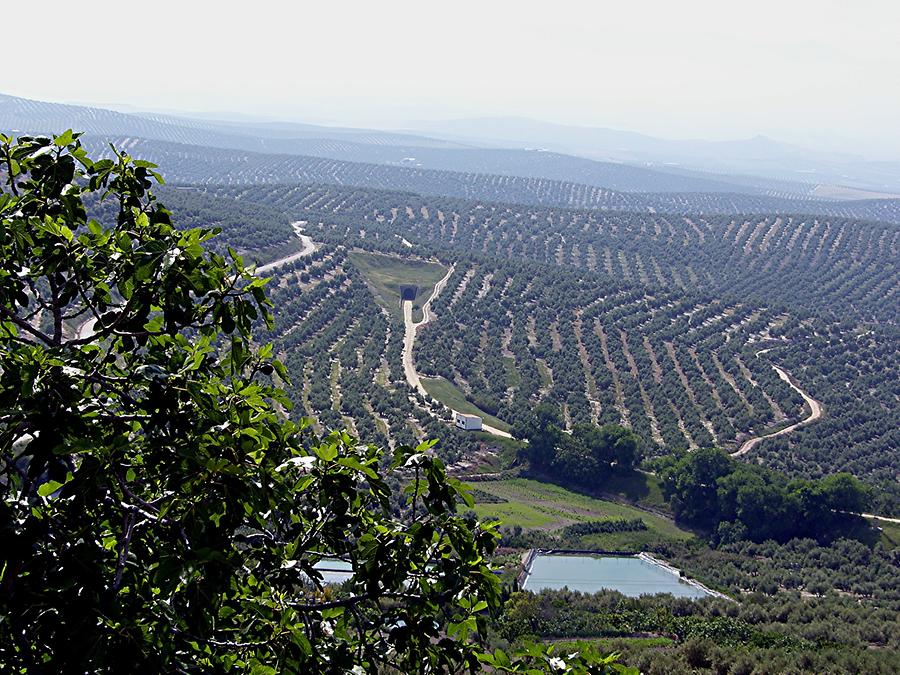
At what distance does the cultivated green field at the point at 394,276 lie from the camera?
314 ft

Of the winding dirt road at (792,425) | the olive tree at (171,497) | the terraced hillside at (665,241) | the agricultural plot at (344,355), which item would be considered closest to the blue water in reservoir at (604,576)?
the agricultural plot at (344,355)

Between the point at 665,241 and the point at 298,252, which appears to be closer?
the point at 298,252

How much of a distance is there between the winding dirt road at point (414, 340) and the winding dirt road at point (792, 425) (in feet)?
64.1

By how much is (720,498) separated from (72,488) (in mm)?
59702

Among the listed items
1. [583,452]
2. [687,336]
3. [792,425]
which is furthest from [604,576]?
[687,336]

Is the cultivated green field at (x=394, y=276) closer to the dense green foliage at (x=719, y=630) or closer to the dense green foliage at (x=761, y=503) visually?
the dense green foliage at (x=761, y=503)

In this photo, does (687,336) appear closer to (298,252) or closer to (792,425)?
(792,425)

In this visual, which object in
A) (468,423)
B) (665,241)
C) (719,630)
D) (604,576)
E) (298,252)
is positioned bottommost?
(604,576)

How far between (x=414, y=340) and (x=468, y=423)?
19.3 meters

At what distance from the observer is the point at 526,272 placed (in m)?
106

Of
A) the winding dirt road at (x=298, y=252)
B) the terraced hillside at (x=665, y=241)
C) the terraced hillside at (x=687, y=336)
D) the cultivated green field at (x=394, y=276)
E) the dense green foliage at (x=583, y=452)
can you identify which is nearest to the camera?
the dense green foliage at (x=583, y=452)

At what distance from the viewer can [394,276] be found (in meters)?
103

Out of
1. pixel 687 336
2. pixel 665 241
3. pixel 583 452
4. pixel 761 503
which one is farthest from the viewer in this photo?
pixel 665 241

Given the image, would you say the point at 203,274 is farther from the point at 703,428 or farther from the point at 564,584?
the point at 703,428
